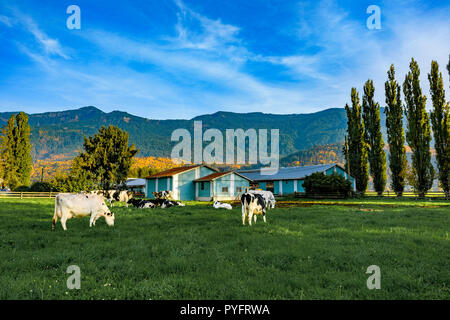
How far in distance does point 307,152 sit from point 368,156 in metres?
142

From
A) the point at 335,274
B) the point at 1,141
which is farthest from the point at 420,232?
the point at 1,141

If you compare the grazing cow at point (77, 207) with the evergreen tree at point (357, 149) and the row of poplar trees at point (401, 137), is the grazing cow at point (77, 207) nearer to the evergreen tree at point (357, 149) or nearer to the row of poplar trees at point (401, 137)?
the row of poplar trees at point (401, 137)

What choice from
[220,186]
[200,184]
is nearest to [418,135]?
[220,186]

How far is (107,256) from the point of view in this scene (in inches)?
246

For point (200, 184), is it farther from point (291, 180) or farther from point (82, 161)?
point (82, 161)

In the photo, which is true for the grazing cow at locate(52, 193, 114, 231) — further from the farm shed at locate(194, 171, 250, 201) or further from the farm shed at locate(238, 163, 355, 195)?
the farm shed at locate(238, 163, 355, 195)

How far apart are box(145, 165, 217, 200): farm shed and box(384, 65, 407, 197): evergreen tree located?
2912 centimetres

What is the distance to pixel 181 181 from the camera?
40.5m

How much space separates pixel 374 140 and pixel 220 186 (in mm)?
28045

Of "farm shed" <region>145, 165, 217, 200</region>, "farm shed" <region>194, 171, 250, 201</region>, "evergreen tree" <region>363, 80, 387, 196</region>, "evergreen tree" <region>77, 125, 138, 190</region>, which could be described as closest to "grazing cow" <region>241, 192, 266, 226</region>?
"farm shed" <region>194, 171, 250, 201</region>

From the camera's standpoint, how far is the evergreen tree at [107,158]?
41938 millimetres

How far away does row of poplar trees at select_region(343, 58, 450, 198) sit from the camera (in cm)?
3562

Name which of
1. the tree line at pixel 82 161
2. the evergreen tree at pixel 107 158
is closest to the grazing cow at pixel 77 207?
the tree line at pixel 82 161
